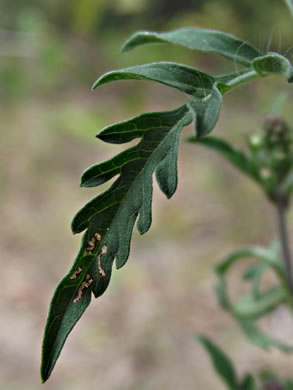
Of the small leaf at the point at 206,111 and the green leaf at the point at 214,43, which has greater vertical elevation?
the green leaf at the point at 214,43

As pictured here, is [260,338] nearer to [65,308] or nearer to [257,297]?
[257,297]

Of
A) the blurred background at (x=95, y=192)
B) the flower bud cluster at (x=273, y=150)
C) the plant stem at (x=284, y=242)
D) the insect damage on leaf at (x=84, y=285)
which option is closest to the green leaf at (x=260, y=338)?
the plant stem at (x=284, y=242)

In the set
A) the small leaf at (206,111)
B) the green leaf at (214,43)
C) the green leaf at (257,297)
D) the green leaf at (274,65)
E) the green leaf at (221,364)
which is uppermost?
the green leaf at (214,43)

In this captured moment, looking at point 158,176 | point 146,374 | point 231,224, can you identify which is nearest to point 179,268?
point 231,224

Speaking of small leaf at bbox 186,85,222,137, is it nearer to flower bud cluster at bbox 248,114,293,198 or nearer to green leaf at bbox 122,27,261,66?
green leaf at bbox 122,27,261,66

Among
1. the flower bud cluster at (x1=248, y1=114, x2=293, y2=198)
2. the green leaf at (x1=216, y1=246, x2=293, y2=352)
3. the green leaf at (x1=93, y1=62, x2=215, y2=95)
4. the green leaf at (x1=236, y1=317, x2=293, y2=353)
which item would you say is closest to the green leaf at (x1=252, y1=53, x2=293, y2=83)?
the green leaf at (x1=93, y1=62, x2=215, y2=95)

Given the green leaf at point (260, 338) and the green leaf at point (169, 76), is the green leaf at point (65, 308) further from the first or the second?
the green leaf at point (260, 338)
